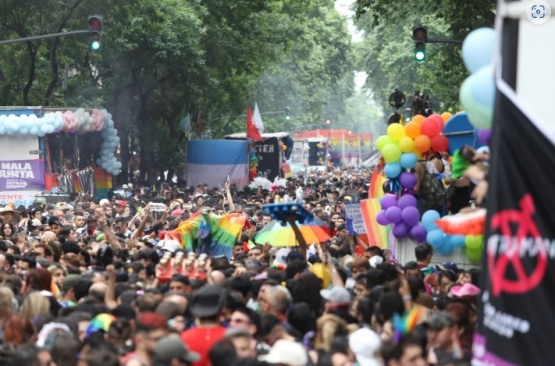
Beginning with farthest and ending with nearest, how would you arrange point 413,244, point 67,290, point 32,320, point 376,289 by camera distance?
point 413,244 → point 67,290 → point 376,289 → point 32,320

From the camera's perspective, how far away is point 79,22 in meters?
40.3

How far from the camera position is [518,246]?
270 inches

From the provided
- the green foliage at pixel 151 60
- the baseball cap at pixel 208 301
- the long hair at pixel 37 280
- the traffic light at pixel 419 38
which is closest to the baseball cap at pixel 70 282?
the long hair at pixel 37 280

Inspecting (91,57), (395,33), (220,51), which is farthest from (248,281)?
(395,33)

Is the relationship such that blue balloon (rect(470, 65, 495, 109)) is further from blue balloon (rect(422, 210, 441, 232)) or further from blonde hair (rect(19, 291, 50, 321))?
blue balloon (rect(422, 210, 441, 232))

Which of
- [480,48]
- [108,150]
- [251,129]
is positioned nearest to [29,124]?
[108,150]

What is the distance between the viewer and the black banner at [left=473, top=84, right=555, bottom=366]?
6.76m

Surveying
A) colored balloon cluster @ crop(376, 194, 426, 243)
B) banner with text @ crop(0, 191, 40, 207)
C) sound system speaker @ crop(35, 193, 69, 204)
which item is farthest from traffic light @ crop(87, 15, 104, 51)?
colored balloon cluster @ crop(376, 194, 426, 243)

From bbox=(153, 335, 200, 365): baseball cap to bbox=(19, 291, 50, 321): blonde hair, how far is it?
2.76m

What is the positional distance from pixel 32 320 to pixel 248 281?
6.86ft

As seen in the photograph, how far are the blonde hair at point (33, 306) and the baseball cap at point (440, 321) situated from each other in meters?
3.22

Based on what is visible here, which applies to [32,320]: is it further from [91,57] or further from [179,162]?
[179,162]

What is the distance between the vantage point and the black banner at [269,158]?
182 ft

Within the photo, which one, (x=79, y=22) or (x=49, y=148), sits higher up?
(x=79, y=22)
